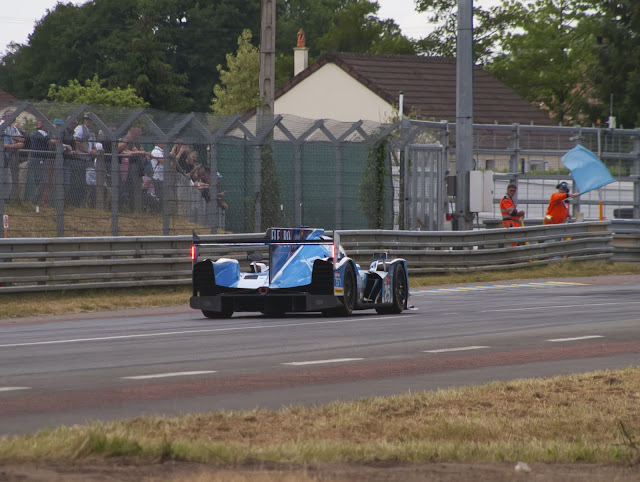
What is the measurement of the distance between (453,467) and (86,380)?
434 centimetres

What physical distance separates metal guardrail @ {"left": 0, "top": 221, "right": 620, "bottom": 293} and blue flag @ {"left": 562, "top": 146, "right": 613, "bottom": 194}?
1486mm

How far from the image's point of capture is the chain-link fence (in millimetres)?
19359

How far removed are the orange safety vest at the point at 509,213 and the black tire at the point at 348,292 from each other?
12.2 metres

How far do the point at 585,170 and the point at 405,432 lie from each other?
23.5 m

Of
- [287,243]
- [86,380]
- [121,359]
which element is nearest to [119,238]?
[287,243]

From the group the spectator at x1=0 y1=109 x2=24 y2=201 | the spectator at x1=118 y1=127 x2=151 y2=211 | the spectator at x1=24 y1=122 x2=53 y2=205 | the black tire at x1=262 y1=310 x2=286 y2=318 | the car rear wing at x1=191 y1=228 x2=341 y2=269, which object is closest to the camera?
the car rear wing at x1=191 y1=228 x2=341 y2=269

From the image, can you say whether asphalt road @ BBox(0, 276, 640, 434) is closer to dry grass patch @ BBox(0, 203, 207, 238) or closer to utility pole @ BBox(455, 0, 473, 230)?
dry grass patch @ BBox(0, 203, 207, 238)

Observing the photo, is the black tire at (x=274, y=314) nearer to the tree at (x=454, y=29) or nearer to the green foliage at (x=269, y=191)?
the green foliage at (x=269, y=191)

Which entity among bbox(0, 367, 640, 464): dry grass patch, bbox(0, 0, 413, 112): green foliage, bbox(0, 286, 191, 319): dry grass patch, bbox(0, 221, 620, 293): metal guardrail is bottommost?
bbox(0, 367, 640, 464): dry grass patch

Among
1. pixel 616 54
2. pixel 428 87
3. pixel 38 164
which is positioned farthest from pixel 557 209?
pixel 616 54

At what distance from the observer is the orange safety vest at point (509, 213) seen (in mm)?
28172

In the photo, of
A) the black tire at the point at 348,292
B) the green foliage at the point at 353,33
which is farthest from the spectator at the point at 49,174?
the green foliage at the point at 353,33

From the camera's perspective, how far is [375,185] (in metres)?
25.6

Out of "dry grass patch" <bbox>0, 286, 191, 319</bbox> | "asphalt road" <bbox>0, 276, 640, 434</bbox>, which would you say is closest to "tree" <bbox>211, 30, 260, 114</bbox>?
"dry grass patch" <bbox>0, 286, 191, 319</bbox>
